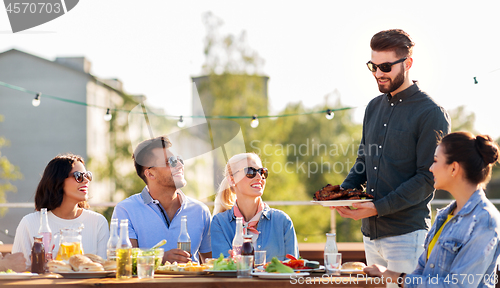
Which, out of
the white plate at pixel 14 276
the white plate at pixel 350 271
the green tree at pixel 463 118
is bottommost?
the white plate at pixel 350 271

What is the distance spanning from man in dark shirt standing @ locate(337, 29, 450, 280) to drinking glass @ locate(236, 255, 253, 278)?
0.62 meters

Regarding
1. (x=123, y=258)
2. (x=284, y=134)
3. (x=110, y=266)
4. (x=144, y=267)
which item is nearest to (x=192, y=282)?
(x=144, y=267)

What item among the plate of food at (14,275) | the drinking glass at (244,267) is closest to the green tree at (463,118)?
the drinking glass at (244,267)

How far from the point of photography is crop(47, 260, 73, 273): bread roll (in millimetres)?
2271

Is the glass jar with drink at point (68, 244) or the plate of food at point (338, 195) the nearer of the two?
the glass jar with drink at point (68, 244)

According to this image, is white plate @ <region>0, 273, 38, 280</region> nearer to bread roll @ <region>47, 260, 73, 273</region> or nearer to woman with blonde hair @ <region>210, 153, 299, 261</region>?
bread roll @ <region>47, 260, 73, 273</region>

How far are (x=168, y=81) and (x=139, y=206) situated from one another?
341 inches

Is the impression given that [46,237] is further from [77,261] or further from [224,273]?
[224,273]

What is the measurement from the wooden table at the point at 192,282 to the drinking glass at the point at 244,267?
0.06 metres

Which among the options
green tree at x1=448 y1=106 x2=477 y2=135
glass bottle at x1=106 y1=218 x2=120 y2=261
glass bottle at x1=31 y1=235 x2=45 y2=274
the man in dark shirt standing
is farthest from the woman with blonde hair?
green tree at x1=448 y1=106 x2=477 y2=135

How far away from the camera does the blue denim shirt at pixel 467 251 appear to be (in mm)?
1943

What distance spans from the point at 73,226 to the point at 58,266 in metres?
0.78

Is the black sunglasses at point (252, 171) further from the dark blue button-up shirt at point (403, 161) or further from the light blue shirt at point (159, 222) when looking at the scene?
the dark blue button-up shirt at point (403, 161)

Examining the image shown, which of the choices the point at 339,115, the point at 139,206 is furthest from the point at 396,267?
the point at 339,115
